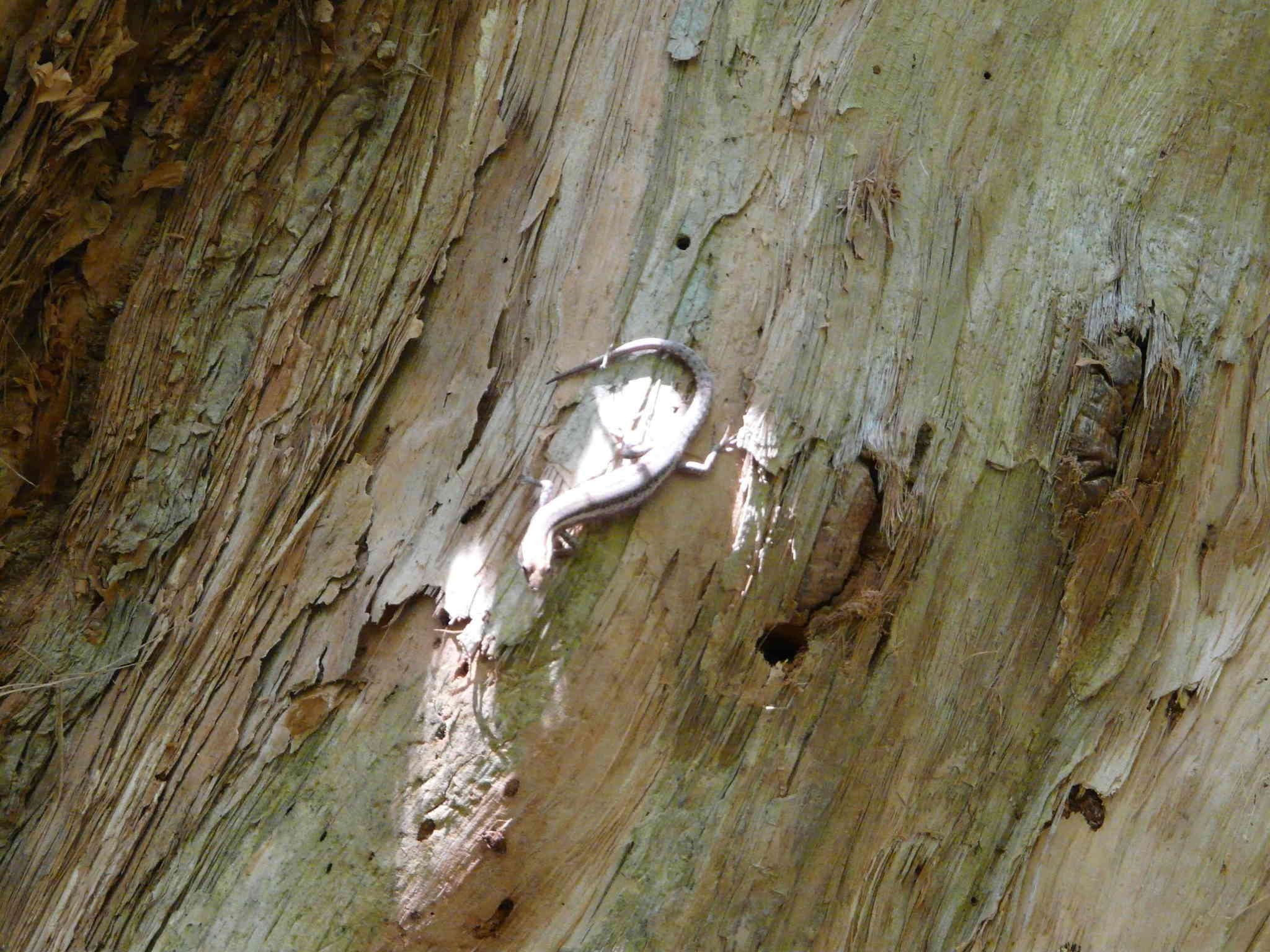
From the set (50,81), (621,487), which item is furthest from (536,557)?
(50,81)

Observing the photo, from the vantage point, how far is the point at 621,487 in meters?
3.29

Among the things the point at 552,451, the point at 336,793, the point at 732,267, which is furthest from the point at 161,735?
the point at 732,267

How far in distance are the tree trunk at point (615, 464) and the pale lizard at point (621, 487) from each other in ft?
0.21

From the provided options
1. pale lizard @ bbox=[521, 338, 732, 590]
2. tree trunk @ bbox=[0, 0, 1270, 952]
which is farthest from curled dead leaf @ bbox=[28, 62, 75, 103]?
pale lizard @ bbox=[521, 338, 732, 590]

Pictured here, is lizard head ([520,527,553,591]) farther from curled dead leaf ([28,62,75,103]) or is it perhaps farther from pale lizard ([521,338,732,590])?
curled dead leaf ([28,62,75,103])

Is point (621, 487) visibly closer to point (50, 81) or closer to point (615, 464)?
point (615, 464)

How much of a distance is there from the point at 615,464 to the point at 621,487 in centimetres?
10

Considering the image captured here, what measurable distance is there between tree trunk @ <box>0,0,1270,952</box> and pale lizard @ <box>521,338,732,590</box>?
63 millimetres

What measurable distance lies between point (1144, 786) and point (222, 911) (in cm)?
294

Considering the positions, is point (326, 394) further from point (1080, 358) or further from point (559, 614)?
A: point (1080, 358)

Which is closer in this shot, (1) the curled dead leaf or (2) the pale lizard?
(2) the pale lizard

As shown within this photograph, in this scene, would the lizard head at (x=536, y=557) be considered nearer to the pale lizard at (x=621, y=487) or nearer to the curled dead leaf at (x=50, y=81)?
the pale lizard at (x=621, y=487)

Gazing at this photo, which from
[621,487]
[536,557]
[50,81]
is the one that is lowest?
[536,557]

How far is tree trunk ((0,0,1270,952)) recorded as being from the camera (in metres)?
3.22
